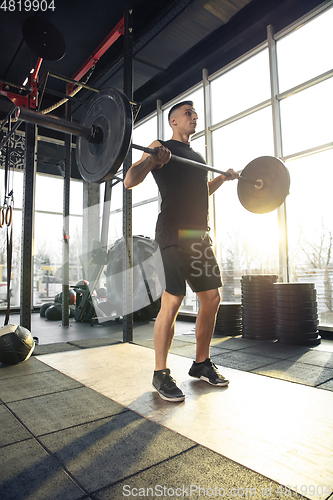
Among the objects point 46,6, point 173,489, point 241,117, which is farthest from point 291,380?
point 46,6

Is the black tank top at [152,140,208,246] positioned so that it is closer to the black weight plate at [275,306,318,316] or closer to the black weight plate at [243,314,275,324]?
the black weight plate at [275,306,318,316]

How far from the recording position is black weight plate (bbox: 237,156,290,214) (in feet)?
7.56

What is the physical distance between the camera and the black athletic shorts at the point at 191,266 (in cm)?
170

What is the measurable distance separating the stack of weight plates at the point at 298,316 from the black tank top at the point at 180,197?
176 cm

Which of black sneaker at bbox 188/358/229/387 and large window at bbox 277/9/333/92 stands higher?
large window at bbox 277/9/333/92

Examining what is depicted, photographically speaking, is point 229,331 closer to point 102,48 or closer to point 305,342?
point 305,342

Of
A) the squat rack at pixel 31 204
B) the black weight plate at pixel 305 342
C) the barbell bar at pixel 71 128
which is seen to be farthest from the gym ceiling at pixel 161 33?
the black weight plate at pixel 305 342

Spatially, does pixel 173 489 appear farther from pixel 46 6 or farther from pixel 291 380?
pixel 46 6

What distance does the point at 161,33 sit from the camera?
476 centimetres

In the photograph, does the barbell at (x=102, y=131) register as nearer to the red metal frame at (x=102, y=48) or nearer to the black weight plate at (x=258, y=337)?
the black weight plate at (x=258, y=337)

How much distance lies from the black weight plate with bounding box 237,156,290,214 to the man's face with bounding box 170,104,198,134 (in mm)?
725

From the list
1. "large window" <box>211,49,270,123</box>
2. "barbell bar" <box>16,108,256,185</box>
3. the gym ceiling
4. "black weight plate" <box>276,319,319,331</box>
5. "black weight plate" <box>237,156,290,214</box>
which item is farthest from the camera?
"large window" <box>211,49,270,123</box>

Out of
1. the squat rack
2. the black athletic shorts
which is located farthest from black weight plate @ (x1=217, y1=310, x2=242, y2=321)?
the black athletic shorts

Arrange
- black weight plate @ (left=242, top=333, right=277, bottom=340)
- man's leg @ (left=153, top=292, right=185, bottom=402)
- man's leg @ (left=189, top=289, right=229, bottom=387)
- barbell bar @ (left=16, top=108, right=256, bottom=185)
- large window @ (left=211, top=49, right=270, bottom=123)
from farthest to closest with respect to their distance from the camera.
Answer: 1. large window @ (left=211, top=49, right=270, bottom=123)
2. black weight plate @ (left=242, top=333, right=277, bottom=340)
3. man's leg @ (left=189, top=289, right=229, bottom=387)
4. man's leg @ (left=153, top=292, right=185, bottom=402)
5. barbell bar @ (left=16, top=108, right=256, bottom=185)
